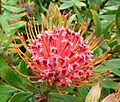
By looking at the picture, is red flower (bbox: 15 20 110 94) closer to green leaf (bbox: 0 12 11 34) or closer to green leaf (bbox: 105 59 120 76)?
green leaf (bbox: 105 59 120 76)

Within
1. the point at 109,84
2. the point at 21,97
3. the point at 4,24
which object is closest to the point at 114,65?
the point at 109,84

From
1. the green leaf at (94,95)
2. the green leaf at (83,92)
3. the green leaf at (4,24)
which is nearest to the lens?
the green leaf at (94,95)

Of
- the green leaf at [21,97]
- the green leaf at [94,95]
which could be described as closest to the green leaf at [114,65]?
the green leaf at [94,95]

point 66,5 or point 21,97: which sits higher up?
point 66,5

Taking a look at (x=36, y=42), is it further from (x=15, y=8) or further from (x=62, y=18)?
Answer: (x=15, y=8)

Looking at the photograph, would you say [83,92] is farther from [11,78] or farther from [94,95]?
[11,78]

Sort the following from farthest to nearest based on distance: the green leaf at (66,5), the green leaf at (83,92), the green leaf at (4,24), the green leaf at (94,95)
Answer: the green leaf at (66,5) → the green leaf at (4,24) → the green leaf at (83,92) → the green leaf at (94,95)

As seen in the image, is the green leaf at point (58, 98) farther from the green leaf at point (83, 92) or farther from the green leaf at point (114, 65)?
the green leaf at point (114, 65)
